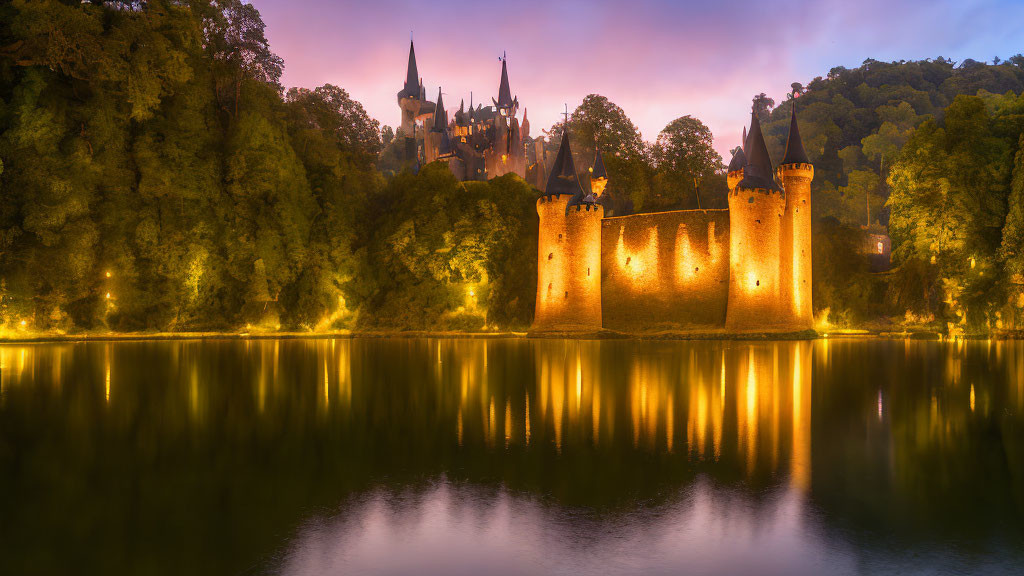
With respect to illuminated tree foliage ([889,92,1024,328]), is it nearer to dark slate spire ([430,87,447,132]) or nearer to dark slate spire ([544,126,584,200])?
dark slate spire ([544,126,584,200])

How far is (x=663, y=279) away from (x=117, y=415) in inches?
1224

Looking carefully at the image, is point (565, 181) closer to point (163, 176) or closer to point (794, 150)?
point (794, 150)

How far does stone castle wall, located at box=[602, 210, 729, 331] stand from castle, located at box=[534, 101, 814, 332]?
0.05 meters

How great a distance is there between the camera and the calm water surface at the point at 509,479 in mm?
4496

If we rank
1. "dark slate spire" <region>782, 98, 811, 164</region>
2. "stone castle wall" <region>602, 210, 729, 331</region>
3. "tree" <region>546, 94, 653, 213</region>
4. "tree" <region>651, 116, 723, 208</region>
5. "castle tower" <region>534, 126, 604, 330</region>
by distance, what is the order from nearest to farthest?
1. "stone castle wall" <region>602, 210, 729, 331</region>
2. "dark slate spire" <region>782, 98, 811, 164</region>
3. "castle tower" <region>534, 126, 604, 330</region>
4. "tree" <region>651, 116, 723, 208</region>
5. "tree" <region>546, 94, 653, 213</region>

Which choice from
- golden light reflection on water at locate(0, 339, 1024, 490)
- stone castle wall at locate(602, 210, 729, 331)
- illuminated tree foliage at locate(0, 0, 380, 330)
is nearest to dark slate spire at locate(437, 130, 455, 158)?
illuminated tree foliage at locate(0, 0, 380, 330)

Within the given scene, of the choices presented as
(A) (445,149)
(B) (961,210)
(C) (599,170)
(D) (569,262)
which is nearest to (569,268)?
(D) (569,262)

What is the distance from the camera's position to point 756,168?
36219mm

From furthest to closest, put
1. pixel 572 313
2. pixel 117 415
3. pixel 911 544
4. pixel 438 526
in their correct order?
pixel 572 313 < pixel 117 415 < pixel 438 526 < pixel 911 544

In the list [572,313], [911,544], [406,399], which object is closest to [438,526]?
[911,544]

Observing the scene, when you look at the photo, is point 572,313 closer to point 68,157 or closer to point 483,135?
point 68,157

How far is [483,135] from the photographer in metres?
77.1

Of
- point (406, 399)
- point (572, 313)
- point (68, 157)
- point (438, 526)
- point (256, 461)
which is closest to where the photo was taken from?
point (438, 526)

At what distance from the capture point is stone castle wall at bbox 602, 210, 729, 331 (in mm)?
36188
